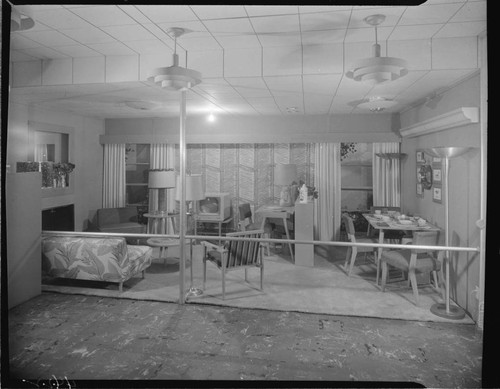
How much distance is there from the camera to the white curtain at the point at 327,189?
633 centimetres

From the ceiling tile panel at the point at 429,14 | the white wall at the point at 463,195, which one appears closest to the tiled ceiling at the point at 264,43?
the ceiling tile panel at the point at 429,14

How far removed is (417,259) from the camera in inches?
147

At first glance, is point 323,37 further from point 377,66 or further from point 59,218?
point 59,218

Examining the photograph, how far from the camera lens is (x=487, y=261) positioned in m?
2.16

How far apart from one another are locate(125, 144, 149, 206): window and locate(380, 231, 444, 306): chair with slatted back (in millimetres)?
4729

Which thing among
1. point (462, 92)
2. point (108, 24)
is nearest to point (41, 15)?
point (108, 24)

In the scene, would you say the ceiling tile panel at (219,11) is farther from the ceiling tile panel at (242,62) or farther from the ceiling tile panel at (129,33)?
the ceiling tile panel at (242,62)

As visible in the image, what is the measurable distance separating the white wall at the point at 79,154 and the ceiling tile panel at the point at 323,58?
3811mm

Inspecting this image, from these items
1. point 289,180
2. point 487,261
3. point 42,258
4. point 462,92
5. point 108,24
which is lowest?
point 42,258

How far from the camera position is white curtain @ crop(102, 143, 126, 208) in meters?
6.83

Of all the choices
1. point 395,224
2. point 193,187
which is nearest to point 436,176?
point 395,224

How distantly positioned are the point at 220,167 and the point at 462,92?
13.6 ft

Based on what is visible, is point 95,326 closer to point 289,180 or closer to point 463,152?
point 463,152

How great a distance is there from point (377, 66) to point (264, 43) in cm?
104
